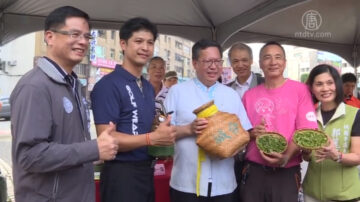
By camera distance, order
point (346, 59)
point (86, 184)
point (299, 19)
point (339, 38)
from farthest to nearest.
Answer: point (346, 59) → point (339, 38) → point (299, 19) → point (86, 184)

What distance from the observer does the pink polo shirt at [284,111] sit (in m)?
1.91

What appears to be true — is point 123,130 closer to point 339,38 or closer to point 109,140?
point 109,140

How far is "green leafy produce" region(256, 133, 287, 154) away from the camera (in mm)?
1785

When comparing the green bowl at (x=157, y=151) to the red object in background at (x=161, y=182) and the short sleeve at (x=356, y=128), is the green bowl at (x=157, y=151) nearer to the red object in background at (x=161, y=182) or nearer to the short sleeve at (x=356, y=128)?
the red object in background at (x=161, y=182)

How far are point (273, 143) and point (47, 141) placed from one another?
1.15 meters

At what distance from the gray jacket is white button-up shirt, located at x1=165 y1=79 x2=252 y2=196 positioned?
679 mm

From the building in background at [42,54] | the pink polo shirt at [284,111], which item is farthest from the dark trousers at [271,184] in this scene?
the building in background at [42,54]

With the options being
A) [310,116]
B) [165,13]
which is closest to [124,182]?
[310,116]

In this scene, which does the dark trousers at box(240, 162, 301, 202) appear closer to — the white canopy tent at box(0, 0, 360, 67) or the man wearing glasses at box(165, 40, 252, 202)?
the man wearing glasses at box(165, 40, 252, 202)

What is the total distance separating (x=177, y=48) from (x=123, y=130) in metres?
37.2

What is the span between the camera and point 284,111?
193cm

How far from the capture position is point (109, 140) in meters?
1.23

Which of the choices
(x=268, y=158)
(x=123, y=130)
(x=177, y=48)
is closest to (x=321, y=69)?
(x=268, y=158)

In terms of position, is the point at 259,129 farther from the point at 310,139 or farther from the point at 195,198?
the point at 195,198
